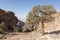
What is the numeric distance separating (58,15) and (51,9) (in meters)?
15.4

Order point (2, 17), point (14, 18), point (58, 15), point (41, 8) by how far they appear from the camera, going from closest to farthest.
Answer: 1. point (41, 8)
2. point (58, 15)
3. point (2, 17)
4. point (14, 18)

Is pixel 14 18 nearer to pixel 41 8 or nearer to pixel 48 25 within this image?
pixel 48 25

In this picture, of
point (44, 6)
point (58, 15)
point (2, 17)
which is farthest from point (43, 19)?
Result: point (2, 17)

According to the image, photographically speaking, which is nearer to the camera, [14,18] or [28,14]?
[28,14]

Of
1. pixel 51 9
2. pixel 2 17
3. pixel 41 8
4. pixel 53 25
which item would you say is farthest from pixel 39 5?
pixel 2 17

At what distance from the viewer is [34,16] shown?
2306 centimetres

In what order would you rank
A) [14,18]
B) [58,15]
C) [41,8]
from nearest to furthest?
1. [41,8]
2. [58,15]
3. [14,18]

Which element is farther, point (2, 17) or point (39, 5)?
point (2, 17)

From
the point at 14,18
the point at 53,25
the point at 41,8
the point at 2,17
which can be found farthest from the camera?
the point at 14,18

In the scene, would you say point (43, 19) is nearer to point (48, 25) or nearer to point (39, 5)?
point (39, 5)

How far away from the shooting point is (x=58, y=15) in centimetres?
3800

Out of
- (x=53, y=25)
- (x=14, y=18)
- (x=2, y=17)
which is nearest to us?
(x=53, y=25)

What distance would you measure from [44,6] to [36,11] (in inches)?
59.3

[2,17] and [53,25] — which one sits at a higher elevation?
[2,17]
